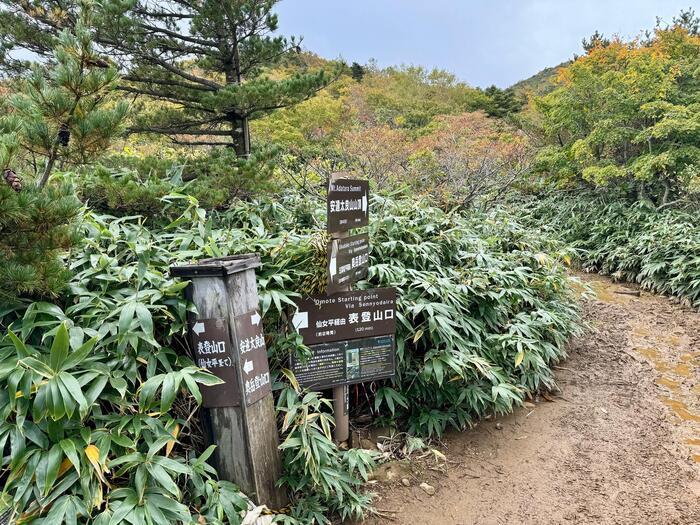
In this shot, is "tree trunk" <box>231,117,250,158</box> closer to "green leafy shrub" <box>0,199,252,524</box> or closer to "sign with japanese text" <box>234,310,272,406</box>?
"green leafy shrub" <box>0,199,252,524</box>

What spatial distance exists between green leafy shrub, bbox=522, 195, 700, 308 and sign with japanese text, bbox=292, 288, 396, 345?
161 inches

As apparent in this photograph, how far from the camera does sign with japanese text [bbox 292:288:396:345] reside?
2.38 m

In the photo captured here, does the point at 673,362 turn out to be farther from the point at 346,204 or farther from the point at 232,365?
the point at 232,365

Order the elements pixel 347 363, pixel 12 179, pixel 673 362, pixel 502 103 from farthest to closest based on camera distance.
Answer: pixel 502 103 → pixel 673 362 → pixel 347 363 → pixel 12 179

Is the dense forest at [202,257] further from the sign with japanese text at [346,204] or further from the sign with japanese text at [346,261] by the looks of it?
the sign with japanese text at [346,204]

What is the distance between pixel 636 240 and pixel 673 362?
10.7 ft

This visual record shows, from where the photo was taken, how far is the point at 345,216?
2383mm

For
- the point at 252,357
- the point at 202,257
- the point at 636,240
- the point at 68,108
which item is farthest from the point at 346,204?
the point at 636,240

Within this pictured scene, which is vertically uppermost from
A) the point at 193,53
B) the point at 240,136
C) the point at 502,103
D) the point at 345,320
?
the point at 502,103

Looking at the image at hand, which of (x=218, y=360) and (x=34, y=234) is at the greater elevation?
(x=34, y=234)

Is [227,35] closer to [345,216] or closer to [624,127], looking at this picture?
[345,216]

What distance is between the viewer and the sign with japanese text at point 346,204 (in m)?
2.27

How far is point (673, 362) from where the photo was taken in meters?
4.11

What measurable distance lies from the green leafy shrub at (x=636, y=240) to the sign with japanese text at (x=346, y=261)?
4.10m
